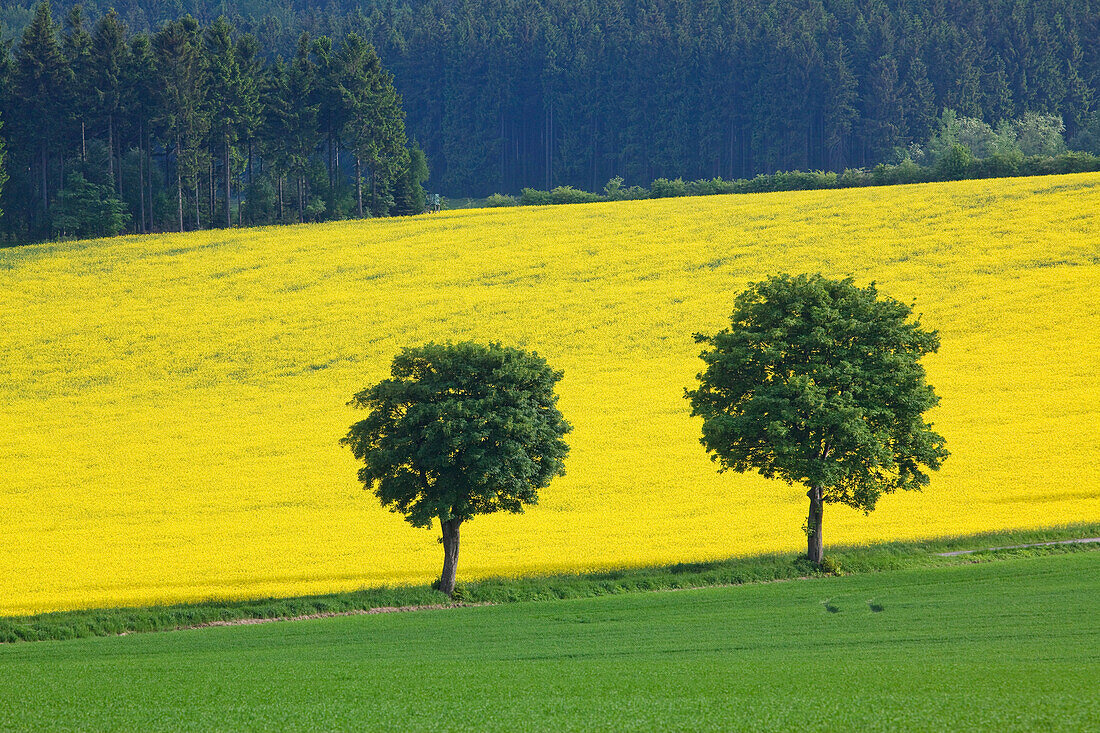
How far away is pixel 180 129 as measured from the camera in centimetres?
8700

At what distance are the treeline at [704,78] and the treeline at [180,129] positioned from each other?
61.7 meters

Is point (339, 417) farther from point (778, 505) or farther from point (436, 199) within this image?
point (436, 199)

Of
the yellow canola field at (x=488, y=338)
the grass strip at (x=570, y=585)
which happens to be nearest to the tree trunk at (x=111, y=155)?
the yellow canola field at (x=488, y=338)

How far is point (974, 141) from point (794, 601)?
94616 millimetres

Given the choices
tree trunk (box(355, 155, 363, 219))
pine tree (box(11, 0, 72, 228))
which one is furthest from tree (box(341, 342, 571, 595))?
pine tree (box(11, 0, 72, 228))

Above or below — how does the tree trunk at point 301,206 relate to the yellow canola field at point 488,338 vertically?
above

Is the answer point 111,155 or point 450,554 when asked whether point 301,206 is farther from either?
point 450,554

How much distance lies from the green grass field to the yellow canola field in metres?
5.43

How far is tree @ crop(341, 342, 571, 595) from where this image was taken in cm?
2789

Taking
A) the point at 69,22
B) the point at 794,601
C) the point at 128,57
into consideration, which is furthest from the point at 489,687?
the point at 69,22

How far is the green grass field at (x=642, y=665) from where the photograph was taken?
13.8 metres

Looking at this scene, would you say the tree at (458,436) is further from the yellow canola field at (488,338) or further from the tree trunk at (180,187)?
the tree trunk at (180,187)

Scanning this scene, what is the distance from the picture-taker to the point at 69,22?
95.8 meters

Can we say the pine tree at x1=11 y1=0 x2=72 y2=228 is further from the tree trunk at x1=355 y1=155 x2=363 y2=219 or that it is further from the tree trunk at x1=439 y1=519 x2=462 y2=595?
the tree trunk at x1=439 y1=519 x2=462 y2=595
